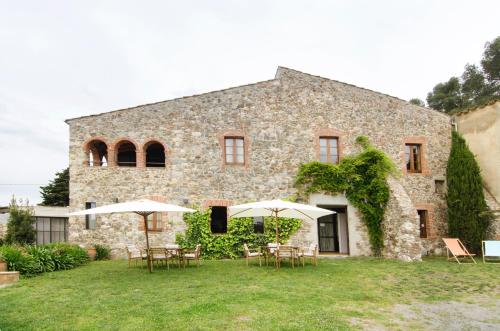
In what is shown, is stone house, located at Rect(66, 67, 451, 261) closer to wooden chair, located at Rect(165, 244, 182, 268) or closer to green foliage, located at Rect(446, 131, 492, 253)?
green foliage, located at Rect(446, 131, 492, 253)

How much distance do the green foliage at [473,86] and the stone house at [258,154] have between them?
1283 centimetres

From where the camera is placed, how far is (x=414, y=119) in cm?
1669

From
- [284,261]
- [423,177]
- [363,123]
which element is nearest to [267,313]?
[284,261]

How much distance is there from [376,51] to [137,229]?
12.5 m

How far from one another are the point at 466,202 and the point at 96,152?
15207 millimetres

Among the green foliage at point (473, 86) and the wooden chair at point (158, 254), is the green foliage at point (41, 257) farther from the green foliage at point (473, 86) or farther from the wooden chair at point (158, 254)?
the green foliage at point (473, 86)

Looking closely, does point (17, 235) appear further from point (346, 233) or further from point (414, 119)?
point (414, 119)

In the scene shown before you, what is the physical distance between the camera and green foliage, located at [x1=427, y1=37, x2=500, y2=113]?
88.3 feet

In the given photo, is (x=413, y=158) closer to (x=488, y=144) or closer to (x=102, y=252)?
(x=488, y=144)

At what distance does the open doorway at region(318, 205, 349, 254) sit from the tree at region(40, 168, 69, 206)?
2270 centimetres

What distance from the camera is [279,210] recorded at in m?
11.7

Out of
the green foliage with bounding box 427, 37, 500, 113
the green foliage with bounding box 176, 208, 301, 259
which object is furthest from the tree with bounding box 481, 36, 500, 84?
the green foliage with bounding box 176, 208, 301, 259

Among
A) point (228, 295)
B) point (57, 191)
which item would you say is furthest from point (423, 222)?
point (57, 191)

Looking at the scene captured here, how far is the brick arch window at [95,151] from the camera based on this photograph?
1409cm
